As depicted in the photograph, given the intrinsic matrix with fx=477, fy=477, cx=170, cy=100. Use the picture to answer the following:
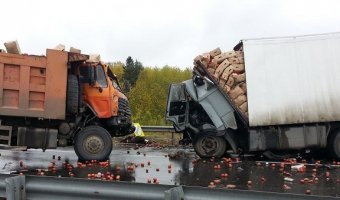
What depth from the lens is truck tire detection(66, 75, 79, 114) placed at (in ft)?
38.3

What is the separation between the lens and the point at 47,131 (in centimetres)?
1160

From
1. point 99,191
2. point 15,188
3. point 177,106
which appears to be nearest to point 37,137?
point 177,106

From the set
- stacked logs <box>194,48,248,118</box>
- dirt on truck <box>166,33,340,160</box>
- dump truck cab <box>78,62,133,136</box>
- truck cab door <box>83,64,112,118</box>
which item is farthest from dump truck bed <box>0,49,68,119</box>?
stacked logs <box>194,48,248,118</box>

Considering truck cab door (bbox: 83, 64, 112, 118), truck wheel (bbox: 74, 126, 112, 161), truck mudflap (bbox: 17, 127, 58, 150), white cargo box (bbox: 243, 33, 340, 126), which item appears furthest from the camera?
white cargo box (bbox: 243, 33, 340, 126)

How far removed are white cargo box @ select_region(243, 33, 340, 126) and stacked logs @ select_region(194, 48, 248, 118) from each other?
25 centimetres

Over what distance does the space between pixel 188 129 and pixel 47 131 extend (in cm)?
437

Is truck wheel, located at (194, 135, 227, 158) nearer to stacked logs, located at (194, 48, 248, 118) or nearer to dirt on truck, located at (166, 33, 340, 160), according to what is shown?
dirt on truck, located at (166, 33, 340, 160)

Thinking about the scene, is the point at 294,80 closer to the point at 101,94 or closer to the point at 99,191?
the point at 101,94

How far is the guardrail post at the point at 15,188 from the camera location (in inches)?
182

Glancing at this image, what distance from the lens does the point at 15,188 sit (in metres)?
4.65

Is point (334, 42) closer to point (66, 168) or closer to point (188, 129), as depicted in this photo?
point (188, 129)

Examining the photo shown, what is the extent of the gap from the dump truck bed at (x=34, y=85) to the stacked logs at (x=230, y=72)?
4259mm

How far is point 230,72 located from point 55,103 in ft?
16.3

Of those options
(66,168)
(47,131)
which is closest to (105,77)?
(47,131)
